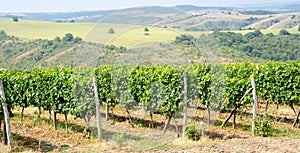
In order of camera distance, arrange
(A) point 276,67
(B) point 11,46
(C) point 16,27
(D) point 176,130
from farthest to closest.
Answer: (C) point 16,27 → (B) point 11,46 → (A) point 276,67 → (D) point 176,130

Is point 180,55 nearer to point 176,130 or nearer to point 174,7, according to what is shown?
point 174,7

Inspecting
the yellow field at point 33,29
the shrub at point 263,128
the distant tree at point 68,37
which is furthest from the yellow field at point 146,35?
the yellow field at point 33,29

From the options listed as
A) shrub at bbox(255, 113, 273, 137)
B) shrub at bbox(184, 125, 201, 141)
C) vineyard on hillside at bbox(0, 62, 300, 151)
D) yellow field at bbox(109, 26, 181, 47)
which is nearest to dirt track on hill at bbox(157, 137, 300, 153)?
shrub at bbox(184, 125, 201, 141)

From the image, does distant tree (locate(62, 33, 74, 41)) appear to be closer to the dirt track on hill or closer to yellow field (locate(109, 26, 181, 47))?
the dirt track on hill

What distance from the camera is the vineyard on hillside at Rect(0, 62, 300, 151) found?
288 inches

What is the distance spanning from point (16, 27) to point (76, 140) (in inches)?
2713

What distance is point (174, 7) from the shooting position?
605cm

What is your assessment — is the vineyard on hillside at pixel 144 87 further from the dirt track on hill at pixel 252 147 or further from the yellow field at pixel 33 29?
the yellow field at pixel 33 29

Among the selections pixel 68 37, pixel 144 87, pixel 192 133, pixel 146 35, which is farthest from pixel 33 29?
pixel 146 35

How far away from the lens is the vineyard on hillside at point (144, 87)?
7.32 metres

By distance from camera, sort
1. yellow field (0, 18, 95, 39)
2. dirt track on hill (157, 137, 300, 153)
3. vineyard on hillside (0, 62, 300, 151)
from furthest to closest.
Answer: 1. yellow field (0, 18, 95, 39)
2. dirt track on hill (157, 137, 300, 153)
3. vineyard on hillside (0, 62, 300, 151)

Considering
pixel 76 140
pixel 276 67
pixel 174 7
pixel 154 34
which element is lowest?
pixel 76 140

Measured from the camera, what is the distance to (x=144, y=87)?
10.7 meters

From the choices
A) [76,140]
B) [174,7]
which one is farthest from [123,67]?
[76,140]
